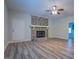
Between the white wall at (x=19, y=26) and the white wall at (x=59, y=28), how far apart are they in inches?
142

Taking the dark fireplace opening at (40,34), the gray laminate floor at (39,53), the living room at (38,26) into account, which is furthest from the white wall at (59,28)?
the gray laminate floor at (39,53)

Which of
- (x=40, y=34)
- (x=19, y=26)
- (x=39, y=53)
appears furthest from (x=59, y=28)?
(x=39, y=53)

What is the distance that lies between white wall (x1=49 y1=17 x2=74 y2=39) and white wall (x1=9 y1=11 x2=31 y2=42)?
11.9ft

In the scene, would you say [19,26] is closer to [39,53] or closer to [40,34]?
[40,34]

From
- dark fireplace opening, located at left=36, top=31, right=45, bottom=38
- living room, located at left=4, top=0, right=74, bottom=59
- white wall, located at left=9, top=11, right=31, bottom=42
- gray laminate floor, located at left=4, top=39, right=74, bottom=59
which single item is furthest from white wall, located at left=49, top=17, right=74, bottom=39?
gray laminate floor, located at left=4, top=39, right=74, bottom=59

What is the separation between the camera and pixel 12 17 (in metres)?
7.32

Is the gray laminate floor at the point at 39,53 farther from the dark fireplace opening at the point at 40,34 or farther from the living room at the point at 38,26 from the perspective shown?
the dark fireplace opening at the point at 40,34

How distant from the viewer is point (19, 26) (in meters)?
7.77

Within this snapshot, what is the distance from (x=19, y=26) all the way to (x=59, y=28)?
16.6 feet

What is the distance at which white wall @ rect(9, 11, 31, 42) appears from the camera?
729 cm

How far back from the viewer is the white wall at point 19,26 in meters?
7.29
